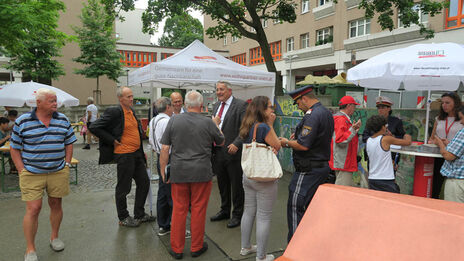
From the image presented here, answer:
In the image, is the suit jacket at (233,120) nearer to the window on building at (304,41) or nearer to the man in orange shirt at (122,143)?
the man in orange shirt at (122,143)

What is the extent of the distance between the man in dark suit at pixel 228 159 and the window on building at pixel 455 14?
17.6 meters

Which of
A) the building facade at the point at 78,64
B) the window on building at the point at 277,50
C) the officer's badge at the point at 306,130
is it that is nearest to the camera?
the officer's badge at the point at 306,130

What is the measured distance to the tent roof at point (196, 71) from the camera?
5.83 m

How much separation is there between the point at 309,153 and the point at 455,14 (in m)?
18.7

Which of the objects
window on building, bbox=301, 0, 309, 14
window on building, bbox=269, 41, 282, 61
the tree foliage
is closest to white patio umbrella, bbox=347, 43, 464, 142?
the tree foliage

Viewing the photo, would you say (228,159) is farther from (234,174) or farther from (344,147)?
(344,147)

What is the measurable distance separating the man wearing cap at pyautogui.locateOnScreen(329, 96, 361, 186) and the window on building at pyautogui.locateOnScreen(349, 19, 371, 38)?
67.2 ft

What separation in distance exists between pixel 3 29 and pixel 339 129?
7.16 m

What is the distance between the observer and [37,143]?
3.31 m

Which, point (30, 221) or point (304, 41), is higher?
point (304, 41)

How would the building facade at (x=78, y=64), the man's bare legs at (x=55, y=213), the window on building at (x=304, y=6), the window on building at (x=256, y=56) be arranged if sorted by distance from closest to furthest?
1. the man's bare legs at (x=55, y=213)
2. the window on building at (x=304, y=6)
3. the building facade at (x=78, y=64)
4. the window on building at (x=256, y=56)

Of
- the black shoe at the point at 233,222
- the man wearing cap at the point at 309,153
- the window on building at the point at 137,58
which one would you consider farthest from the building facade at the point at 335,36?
the man wearing cap at the point at 309,153

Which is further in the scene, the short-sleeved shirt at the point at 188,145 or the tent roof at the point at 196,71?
the tent roof at the point at 196,71

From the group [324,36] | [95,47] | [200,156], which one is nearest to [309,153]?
[200,156]
